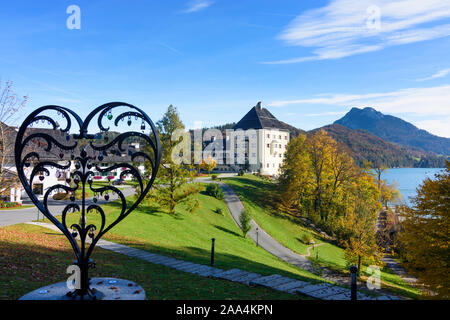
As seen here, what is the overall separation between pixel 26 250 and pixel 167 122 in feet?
54.7

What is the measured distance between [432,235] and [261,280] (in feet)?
40.5

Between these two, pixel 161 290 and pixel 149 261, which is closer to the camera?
pixel 161 290

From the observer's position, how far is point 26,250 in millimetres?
13406

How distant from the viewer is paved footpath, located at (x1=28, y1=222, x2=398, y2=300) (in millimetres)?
10219

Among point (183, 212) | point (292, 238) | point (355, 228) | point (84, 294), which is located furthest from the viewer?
point (292, 238)

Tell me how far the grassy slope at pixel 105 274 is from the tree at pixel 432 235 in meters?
11.7

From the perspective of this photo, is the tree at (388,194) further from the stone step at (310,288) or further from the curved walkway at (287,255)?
the stone step at (310,288)

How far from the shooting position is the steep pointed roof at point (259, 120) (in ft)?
244

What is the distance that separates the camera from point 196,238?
25.1 meters

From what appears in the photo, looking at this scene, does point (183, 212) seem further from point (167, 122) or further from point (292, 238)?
point (292, 238)

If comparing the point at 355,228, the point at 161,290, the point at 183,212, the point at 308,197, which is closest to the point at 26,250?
the point at 161,290

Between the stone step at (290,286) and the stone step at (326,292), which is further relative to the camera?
the stone step at (290,286)

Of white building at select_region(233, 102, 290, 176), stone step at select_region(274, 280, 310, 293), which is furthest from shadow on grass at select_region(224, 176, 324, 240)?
stone step at select_region(274, 280, 310, 293)

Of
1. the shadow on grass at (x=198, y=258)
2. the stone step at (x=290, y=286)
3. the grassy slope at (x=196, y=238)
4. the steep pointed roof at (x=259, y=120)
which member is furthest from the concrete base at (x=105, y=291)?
the steep pointed roof at (x=259, y=120)
